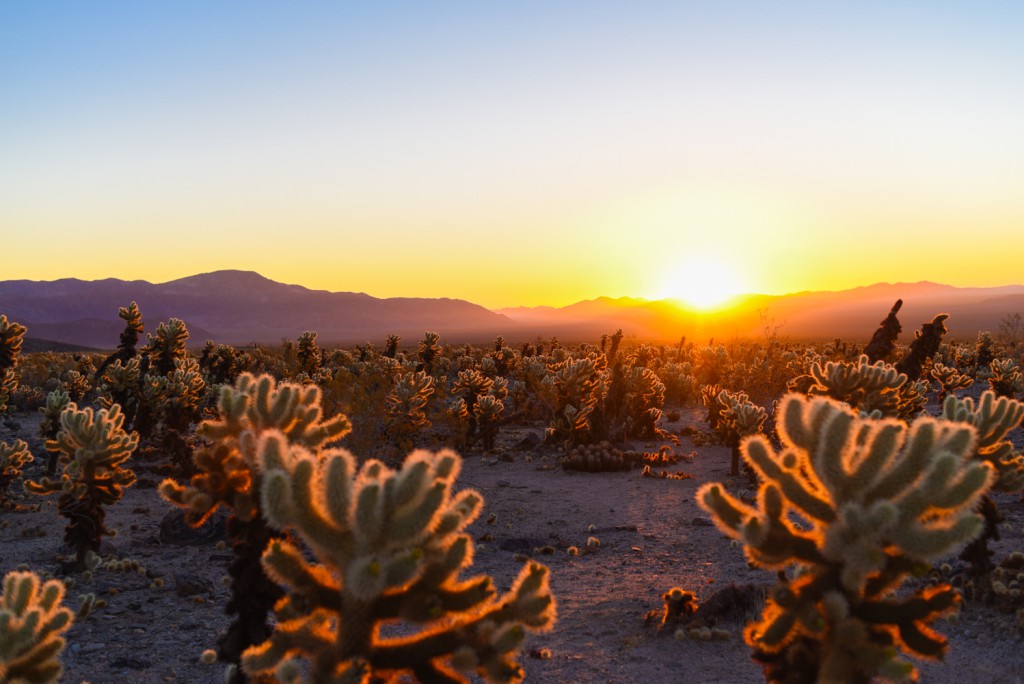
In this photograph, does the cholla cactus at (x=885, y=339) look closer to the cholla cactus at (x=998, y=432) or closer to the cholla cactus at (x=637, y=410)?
the cholla cactus at (x=637, y=410)

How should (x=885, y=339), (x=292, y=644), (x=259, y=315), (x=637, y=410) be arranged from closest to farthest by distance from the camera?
1. (x=292, y=644)
2. (x=885, y=339)
3. (x=637, y=410)
4. (x=259, y=315)

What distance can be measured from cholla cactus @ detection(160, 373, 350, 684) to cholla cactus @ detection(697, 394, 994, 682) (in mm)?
3032

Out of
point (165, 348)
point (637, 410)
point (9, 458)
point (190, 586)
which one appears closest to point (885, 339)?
point (637, 410)

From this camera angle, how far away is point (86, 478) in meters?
9.16

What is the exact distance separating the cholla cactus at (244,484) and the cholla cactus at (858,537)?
9.95 feet

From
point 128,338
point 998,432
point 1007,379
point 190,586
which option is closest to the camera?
point 998,432

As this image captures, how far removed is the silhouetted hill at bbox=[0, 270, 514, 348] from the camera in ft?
438

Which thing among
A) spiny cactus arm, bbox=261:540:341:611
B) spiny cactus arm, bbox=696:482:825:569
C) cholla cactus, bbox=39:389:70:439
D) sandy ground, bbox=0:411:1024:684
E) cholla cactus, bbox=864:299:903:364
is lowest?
sandy ground, bbox=0:411:1024:684

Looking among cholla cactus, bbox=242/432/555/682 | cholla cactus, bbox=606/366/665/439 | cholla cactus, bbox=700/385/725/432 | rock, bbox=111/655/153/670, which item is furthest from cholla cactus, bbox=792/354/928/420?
rock, bbox=111/655/153/670

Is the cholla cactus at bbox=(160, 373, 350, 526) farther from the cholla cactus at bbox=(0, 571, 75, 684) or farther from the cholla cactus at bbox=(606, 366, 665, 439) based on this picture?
the cholla cactus at bbox=(606, 366, 665, 439)

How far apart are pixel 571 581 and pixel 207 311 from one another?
585ft

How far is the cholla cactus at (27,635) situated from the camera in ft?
11.0

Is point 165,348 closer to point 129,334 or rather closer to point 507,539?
point 129,334

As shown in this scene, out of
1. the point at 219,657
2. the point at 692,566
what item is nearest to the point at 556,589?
the point at 692,566
